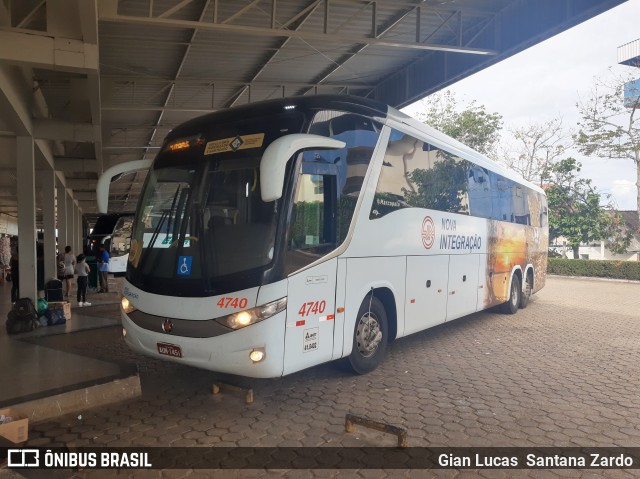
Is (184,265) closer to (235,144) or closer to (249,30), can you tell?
(235,144)

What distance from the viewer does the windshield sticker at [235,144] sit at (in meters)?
5.18

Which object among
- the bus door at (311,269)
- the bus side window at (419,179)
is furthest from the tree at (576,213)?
the bus door at (311,269)

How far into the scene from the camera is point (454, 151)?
853 cm

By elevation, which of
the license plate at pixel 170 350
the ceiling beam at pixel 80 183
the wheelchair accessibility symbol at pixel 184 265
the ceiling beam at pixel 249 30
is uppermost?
the ceiling beam at pixel 249 30

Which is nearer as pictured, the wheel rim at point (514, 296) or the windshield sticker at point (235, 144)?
the windshield sticker at point (235, 144)

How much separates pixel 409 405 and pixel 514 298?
7716mm

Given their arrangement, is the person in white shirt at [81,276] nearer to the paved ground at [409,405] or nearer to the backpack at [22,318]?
the backpack at [22,318]

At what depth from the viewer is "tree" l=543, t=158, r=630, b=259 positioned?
2867cm

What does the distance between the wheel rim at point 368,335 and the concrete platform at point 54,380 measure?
271 cm

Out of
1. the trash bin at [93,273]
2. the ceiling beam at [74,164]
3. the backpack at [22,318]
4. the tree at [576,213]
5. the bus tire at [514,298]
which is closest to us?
the backpack at [22,318]

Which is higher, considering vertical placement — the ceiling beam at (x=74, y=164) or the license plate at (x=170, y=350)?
the ceiling beam at (x=74, y=164)

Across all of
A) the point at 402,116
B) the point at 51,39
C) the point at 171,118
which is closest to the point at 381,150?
the point at 402,116

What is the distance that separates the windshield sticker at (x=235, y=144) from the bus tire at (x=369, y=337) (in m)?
2.36

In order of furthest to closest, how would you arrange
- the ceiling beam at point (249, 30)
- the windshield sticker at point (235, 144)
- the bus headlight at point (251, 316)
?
the ceiling beam at point (249, 30) → the windshield sticker at point (235, 144) → the bus headlight at point (251, 316)
